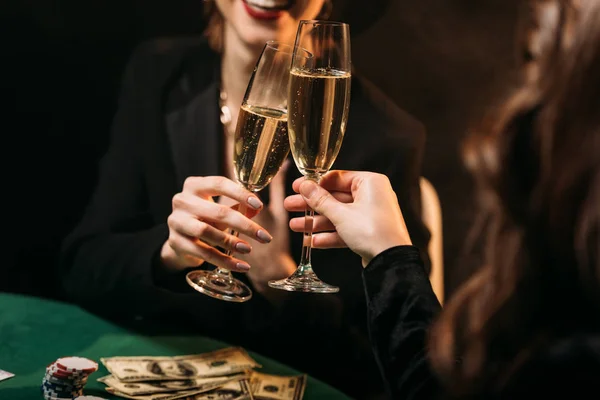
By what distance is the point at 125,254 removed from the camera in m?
2.87

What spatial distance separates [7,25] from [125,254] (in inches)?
40.8

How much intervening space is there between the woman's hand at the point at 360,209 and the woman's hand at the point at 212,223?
0.55 ft

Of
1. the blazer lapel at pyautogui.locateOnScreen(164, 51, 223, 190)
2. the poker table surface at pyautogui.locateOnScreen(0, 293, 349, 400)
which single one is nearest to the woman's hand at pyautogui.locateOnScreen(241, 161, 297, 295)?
the blazer lapel at pyautogui.locateOnScreen(164, 51, 223, 190)

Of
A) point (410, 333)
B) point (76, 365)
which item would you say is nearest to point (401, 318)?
point (410, 333)

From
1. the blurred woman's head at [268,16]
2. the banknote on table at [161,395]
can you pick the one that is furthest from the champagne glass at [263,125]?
the blurred woman's head at [268,16]

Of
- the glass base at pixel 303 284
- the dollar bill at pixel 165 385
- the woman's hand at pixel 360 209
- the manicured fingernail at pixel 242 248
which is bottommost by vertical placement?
the dollar bill at pixel 165 385

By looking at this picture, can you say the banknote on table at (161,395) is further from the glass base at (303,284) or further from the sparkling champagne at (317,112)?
the sparkling champagne at (317,112)

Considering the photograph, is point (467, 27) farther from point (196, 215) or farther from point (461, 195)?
point (196, 215)

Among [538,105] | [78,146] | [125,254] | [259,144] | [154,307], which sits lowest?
[154,307]

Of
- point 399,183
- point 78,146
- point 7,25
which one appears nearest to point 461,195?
point 399,183

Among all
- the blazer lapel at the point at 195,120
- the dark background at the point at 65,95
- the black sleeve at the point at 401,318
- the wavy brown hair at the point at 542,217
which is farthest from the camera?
the blazer lapel at the point at 195,120

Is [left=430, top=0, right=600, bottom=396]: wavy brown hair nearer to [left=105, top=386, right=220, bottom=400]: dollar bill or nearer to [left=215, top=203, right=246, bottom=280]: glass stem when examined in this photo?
[left=215, top=203, right=246, bottom=280]: glass stem

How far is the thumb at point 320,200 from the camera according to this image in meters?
1.84

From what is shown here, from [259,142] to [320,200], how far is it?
0.76ft
